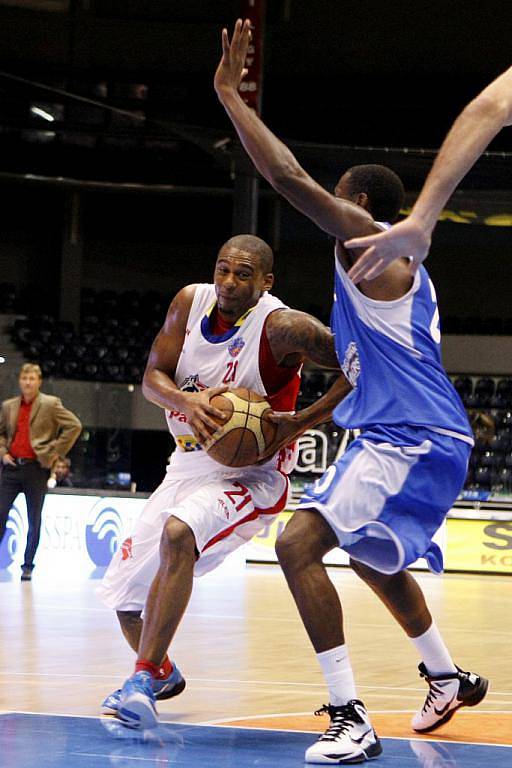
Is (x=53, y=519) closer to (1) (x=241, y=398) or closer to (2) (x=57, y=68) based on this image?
(1) (x=241, y=398)

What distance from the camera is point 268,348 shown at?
4859mm

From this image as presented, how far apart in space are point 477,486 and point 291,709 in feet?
36.5

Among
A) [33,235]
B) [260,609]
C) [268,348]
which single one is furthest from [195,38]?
[268,348]

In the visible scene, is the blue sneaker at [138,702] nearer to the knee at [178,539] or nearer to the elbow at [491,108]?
the knee at [178,539]

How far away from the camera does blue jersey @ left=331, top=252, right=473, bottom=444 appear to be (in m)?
4.05

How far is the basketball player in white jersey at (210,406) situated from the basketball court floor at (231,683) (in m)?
0.35

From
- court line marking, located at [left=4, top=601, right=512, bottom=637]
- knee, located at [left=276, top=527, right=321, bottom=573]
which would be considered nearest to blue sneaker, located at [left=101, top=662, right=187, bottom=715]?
knee, located at [left=276, top=527, right=321, bottom=573]

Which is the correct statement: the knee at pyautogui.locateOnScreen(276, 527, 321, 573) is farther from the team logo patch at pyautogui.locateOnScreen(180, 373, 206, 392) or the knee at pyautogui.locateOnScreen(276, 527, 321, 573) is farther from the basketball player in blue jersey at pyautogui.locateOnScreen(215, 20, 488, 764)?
the team logo patch at pyautogui.locateOnScreen(180, 373, 206, 392)

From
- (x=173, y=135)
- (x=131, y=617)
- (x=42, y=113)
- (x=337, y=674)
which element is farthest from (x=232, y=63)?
(x=173, y=135)

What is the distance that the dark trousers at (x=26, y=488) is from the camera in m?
11.2

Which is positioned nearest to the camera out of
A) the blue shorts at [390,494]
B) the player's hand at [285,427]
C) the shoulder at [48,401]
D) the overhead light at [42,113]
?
the blue shorts at [390,494]

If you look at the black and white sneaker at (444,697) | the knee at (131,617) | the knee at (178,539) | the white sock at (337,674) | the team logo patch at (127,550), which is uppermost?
the knee at (178,539)

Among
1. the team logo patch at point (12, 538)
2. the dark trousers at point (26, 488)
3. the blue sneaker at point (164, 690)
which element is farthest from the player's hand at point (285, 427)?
the team logo patch at point (12, 538)

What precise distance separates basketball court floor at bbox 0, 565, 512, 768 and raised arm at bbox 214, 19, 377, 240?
65.6 inches
